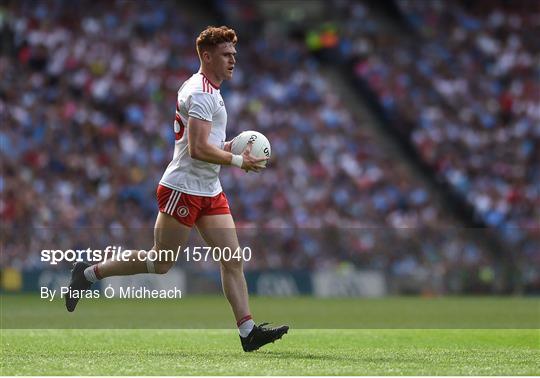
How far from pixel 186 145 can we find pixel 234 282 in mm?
1221

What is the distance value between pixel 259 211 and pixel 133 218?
274 centimetres

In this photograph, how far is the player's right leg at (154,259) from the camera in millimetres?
9648

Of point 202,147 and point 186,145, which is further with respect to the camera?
point 186,145

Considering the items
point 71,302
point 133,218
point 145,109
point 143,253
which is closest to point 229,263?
point 143,253

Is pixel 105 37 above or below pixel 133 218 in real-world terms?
above

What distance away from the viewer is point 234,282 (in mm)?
9734

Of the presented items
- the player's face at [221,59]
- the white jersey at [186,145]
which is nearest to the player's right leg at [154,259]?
the white jersey at [186,145]

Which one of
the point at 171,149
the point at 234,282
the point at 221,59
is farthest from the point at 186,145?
the point at 171,149

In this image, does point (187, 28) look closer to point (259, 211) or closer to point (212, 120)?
point (259, 211)

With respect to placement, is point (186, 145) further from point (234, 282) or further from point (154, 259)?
point (234, 282)

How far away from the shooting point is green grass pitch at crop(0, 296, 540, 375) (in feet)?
27.2

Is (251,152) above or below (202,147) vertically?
below

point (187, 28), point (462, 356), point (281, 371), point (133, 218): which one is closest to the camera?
point (281, 371)

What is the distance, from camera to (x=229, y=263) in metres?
9.66
